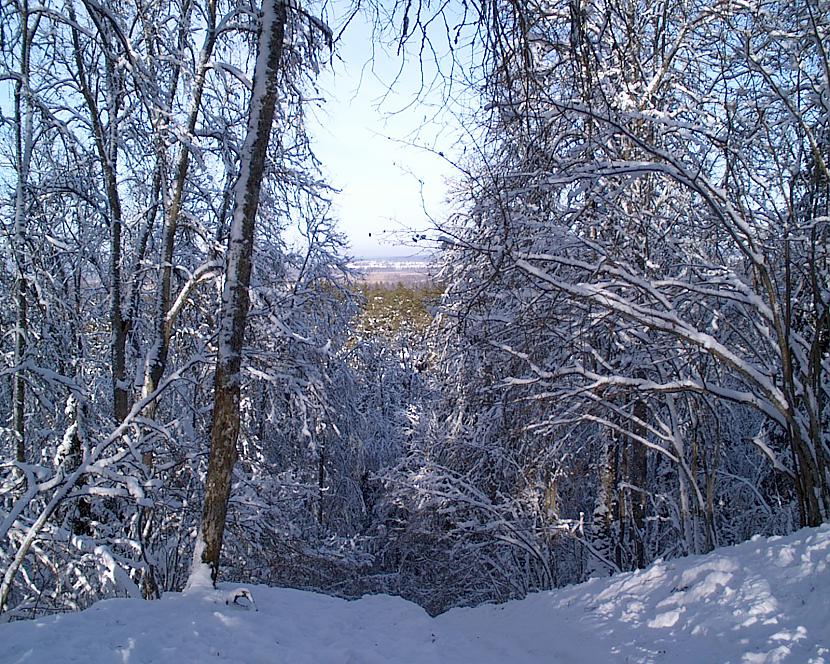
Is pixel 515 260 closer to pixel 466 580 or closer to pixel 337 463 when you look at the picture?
pixel 466 580

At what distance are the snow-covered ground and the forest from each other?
2.95 ft

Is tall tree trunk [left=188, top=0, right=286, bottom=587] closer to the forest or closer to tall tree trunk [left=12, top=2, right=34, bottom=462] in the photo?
the forest

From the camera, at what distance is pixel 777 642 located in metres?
3.25

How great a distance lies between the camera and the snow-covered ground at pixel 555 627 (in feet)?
11.0

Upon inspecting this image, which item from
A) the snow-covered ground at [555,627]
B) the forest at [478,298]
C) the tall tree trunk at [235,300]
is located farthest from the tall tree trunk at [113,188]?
the snow-covered ground at [555,627]

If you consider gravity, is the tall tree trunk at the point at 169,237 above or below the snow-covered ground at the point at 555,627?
above

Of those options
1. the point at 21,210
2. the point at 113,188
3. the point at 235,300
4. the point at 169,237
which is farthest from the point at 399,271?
the point at 21,210

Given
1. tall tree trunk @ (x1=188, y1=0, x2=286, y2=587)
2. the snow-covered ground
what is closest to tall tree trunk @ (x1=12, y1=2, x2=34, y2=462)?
tall tree trunk @ (x1=188, y1=0, x2=286, y2=587)

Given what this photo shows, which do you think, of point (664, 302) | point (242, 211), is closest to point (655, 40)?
point (664, 302)

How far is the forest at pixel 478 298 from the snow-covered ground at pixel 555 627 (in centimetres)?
90

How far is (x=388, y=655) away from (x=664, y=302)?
3.76 meters

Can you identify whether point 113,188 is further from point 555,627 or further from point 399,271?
point 555,627

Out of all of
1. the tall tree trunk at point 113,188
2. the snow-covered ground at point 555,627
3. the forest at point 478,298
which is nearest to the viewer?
the snow-covered ground at point 555,627

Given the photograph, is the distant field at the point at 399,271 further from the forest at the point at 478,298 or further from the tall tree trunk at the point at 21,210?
the tall tree trunk at the point at 21,210
